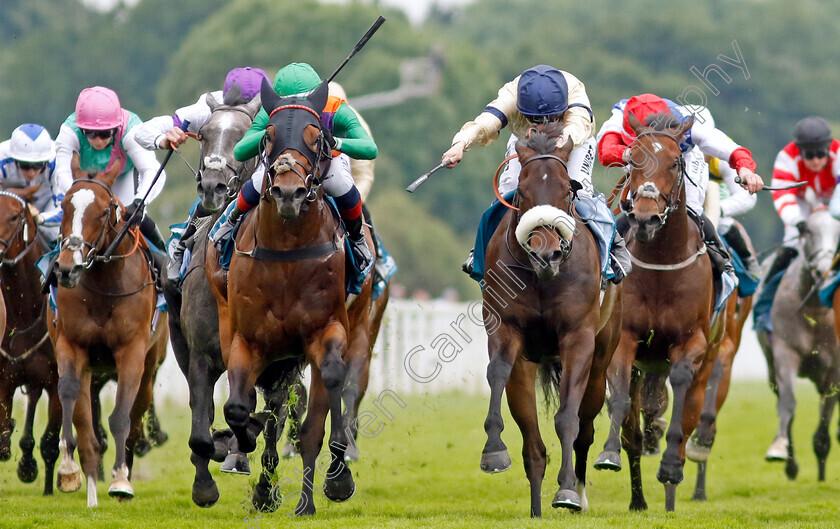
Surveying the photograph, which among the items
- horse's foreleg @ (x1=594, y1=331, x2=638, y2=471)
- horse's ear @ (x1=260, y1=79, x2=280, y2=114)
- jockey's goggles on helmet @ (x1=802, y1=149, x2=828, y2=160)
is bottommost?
horse's foreleg @ (x1=594, y1=331, x2=638, y2=471)

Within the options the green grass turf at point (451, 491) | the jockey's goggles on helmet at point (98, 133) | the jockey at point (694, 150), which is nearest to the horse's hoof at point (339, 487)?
the green grass turf at point (451, 491)

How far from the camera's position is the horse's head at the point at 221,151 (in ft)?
27.3

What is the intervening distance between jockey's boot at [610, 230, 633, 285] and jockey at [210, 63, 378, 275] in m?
1.56

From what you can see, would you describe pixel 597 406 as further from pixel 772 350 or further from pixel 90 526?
pixel 772 350

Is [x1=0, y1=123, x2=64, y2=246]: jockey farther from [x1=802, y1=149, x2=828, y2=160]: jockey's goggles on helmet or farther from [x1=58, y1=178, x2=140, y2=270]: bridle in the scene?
[x1=802, y1=149, x2=828, y2=160]: jockey's goggles on helmet

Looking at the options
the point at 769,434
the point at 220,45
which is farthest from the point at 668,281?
the point at 220,45

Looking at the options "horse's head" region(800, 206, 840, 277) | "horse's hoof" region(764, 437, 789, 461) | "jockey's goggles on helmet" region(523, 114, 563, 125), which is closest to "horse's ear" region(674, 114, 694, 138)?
"jockey's goggles on helmet" region(523, 114, 563, 125)

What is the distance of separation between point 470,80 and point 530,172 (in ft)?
135

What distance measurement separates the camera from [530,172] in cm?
801

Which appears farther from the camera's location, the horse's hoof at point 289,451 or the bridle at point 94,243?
the horse's hoof at point 289,451

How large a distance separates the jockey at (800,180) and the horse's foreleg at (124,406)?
21.0ft

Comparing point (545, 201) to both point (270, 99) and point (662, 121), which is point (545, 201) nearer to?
point (662, 121)

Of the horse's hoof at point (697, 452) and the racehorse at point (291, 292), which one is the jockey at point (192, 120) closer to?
the racehorse at point (291, 292)

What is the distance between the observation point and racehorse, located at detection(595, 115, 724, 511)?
8773mm
